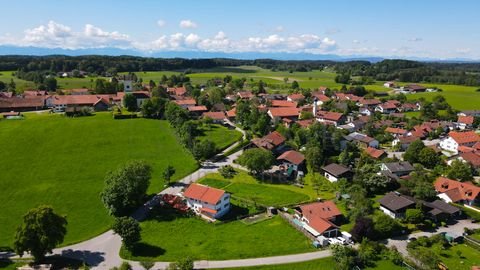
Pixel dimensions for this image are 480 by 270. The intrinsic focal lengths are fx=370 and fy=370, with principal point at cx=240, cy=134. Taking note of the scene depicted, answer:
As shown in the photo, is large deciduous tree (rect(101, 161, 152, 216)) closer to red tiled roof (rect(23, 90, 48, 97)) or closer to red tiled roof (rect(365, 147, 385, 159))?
red tiled roof (rect(365, 147, 385, 159))

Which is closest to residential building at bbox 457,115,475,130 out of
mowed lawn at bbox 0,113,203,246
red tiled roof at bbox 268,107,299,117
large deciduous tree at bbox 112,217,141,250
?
red tiled roof at bbox 268,107,299,117

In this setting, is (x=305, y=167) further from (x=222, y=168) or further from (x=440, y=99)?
(x=440, y=99)

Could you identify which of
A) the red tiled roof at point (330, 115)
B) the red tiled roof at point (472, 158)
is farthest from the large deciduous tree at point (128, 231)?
the red tiled roof at point (330, 115)

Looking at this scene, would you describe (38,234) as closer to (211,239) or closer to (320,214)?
(211,239)

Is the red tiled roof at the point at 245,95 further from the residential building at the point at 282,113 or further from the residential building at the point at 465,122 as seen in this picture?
the residential building at the point at 465,122

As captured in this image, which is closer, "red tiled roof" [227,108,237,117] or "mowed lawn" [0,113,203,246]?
"mowed lawn" [0,113,203,246]

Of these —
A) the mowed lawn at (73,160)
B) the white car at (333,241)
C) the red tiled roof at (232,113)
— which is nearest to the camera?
the white car at (333,241)
